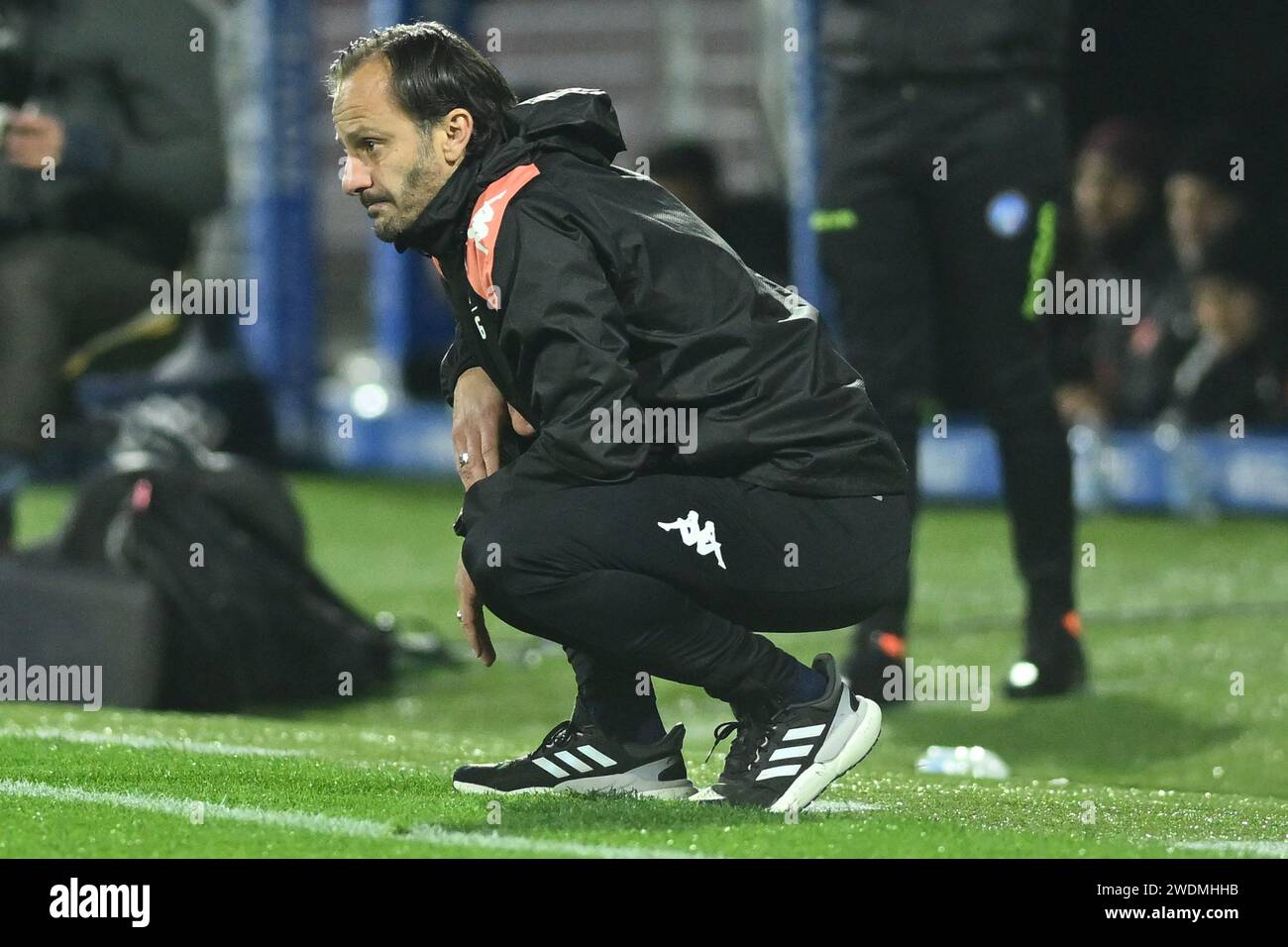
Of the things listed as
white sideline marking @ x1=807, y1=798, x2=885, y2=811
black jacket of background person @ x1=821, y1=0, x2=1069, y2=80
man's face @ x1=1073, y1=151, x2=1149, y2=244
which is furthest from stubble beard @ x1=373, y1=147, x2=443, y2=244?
man's face @ x1=1073, y1=151, x2=1149, y2=244

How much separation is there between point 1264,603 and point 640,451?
4273 millimetres

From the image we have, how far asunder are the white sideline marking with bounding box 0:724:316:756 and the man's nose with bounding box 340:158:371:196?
126 cm

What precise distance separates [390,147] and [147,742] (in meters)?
1.47

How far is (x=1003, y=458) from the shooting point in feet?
18.7

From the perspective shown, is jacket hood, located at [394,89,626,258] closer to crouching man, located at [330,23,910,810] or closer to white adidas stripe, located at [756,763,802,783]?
crouching man, located at [330,23,910,810]

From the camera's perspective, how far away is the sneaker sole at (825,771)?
363 cm

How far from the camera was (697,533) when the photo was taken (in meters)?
3.60

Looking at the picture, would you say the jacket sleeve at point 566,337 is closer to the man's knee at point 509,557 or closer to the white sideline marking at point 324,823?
the man's knee at point 509,557

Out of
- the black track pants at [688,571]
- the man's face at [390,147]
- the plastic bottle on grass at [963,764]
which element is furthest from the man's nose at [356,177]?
the plastic bottle on grass at [963,764]

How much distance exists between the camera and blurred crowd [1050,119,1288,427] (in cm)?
977

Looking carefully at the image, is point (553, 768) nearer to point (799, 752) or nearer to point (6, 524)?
point (799, 752)

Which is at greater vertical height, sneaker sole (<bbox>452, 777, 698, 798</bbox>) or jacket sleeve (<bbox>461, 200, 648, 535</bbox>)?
jacket sleeve (<bbox>461, 200, 648, 535</bbox>)

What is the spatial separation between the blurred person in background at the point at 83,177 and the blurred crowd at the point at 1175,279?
414 cm

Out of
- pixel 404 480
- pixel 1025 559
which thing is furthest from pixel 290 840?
pixel 404 480
